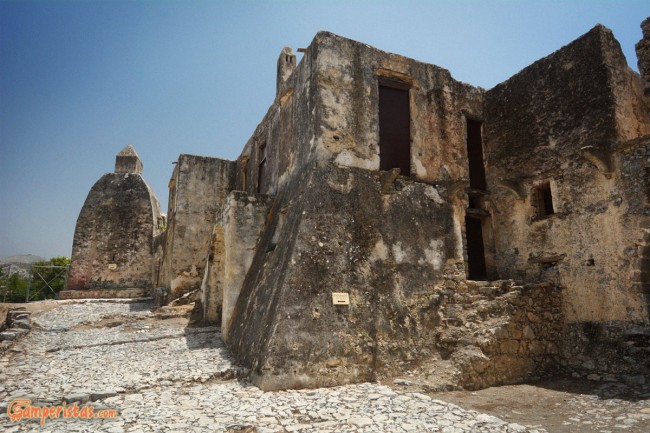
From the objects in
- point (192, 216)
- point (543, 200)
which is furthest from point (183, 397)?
point (192, 216)

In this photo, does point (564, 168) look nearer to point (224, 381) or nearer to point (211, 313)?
point (224, 381)

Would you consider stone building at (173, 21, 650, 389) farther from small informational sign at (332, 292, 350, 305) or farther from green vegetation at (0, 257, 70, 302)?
green vegetation at (0, 257, 70, 302)

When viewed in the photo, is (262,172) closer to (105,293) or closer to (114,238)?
(114,238)

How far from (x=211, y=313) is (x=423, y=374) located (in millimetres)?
6178

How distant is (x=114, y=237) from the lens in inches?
705

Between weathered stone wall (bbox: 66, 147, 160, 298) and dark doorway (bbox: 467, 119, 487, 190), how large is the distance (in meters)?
14.4

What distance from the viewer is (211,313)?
1073 centimetres

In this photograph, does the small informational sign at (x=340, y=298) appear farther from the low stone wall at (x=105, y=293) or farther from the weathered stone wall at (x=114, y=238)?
the weathered stone wall at (x=114, y=238)

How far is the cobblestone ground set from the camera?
4.43m

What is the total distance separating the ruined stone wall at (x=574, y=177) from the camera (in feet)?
24.6

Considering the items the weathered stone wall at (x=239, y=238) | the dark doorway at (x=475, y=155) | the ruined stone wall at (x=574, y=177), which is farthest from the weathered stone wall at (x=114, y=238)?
the ruined stone wall at (x=574, y=177)

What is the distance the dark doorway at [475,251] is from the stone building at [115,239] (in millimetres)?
14001

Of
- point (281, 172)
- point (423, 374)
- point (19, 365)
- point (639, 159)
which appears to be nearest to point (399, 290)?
point (423, 374)

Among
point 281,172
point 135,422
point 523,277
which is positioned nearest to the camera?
point 135,422
